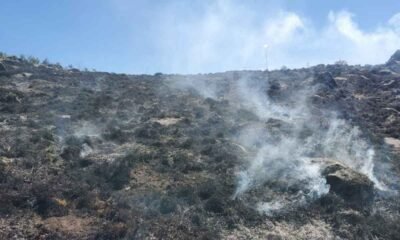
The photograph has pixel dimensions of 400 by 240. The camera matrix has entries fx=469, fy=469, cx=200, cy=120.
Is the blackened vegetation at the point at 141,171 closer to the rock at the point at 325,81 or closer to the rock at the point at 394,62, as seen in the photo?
the rock at the point at 325,81

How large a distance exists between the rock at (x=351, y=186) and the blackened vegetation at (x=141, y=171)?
0.05 metres

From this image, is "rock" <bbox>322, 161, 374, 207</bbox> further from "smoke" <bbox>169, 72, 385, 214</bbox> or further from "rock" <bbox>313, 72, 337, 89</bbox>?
"rock" <bbox>313, 72, 337, 89</bbox>

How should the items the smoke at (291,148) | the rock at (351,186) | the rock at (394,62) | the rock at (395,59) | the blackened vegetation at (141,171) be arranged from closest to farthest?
the blackened vegetation at (141,171) < the rock at (351,186) < the smoke at (291,148) < the rock at (394,62) < the rock at (395,59)

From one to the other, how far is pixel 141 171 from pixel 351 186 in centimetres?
986

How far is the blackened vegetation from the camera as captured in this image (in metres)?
17.8

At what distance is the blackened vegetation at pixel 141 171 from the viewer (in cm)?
1778

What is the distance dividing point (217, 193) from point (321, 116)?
18483mm

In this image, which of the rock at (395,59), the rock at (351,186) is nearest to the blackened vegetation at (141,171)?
the rock at (351,186)

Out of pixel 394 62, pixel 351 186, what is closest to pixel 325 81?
pixel 351 186

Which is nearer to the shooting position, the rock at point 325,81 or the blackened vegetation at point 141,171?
the blackened vegetation at point 141,171

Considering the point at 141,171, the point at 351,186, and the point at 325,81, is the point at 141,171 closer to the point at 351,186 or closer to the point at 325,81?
the point at 351,186

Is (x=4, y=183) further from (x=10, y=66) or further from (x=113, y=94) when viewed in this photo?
(x=10, y=66)

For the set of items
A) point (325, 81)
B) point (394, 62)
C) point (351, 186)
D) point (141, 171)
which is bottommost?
point (351, 186)

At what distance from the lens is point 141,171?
2300 cm
